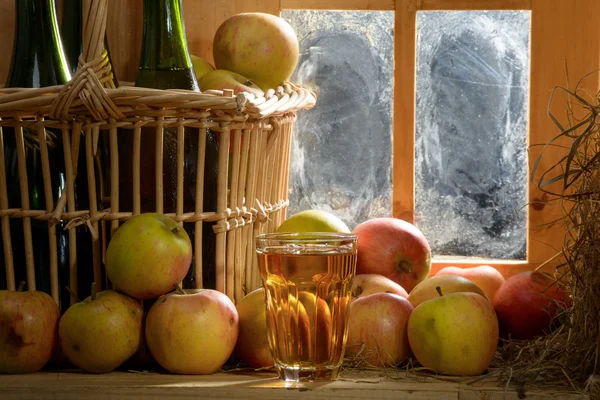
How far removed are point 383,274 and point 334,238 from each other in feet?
0.90

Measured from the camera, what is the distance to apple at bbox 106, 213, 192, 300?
808 millimetres

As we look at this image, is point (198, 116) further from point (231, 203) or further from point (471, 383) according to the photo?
point (471, 383)

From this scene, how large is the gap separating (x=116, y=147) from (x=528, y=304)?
0.53 metres

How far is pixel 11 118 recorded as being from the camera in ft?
2.75

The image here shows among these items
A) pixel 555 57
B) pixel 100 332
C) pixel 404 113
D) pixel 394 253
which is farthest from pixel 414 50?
pixel 100 332

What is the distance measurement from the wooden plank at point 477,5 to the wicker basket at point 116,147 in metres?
0.34

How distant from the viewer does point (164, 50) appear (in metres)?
1.01

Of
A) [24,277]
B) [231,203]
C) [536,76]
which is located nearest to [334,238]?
Result: [231,203]

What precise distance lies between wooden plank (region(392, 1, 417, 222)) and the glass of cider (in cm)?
39

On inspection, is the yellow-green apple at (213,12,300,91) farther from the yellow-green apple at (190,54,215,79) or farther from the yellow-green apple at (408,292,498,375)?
the yellow-green apple at (408,292,498,375)

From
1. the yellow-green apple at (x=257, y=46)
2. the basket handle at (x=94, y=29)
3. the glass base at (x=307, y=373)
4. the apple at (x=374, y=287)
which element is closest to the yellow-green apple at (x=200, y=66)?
the yellow-green apple at (x=257, y=46)

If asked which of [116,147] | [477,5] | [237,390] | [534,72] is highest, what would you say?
[477,5]

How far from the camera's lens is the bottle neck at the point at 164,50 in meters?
1.01

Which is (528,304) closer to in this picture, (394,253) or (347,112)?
(394,253)
